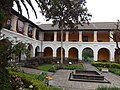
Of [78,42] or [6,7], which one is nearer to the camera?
[6,7]

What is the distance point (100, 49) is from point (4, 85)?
3726cm

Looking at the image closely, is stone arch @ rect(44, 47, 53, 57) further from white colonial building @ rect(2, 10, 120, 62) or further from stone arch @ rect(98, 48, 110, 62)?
stone arch @ rect(98, 48, 110, 62)

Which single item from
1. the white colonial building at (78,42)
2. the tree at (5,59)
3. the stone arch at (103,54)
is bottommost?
the tree at (5,59)

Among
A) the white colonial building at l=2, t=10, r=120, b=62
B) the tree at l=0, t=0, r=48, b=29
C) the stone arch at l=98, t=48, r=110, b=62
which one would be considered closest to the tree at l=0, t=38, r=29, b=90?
the tree at l=0, t=0, r=48, b=29

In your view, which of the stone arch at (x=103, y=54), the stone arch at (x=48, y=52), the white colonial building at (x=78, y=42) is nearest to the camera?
the white colonial building at (x=78, y=42)

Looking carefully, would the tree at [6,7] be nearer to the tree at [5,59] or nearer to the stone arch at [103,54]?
the tree at [5,59]

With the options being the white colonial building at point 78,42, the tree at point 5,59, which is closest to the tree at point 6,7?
the tree at point 5,59

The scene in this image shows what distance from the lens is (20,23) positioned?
30094 millimetres

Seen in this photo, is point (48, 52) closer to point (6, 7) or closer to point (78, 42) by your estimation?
point (78, 42)

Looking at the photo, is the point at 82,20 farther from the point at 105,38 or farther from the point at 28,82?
the point at 28,82

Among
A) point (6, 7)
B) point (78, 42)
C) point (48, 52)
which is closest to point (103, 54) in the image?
point (78, 42)

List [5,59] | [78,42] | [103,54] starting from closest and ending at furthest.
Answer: [5,59], [78,42], [103,54]

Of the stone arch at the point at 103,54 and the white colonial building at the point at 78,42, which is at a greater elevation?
the white colonial building at the point at 78,42

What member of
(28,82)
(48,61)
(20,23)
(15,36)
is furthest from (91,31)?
(28,82)
